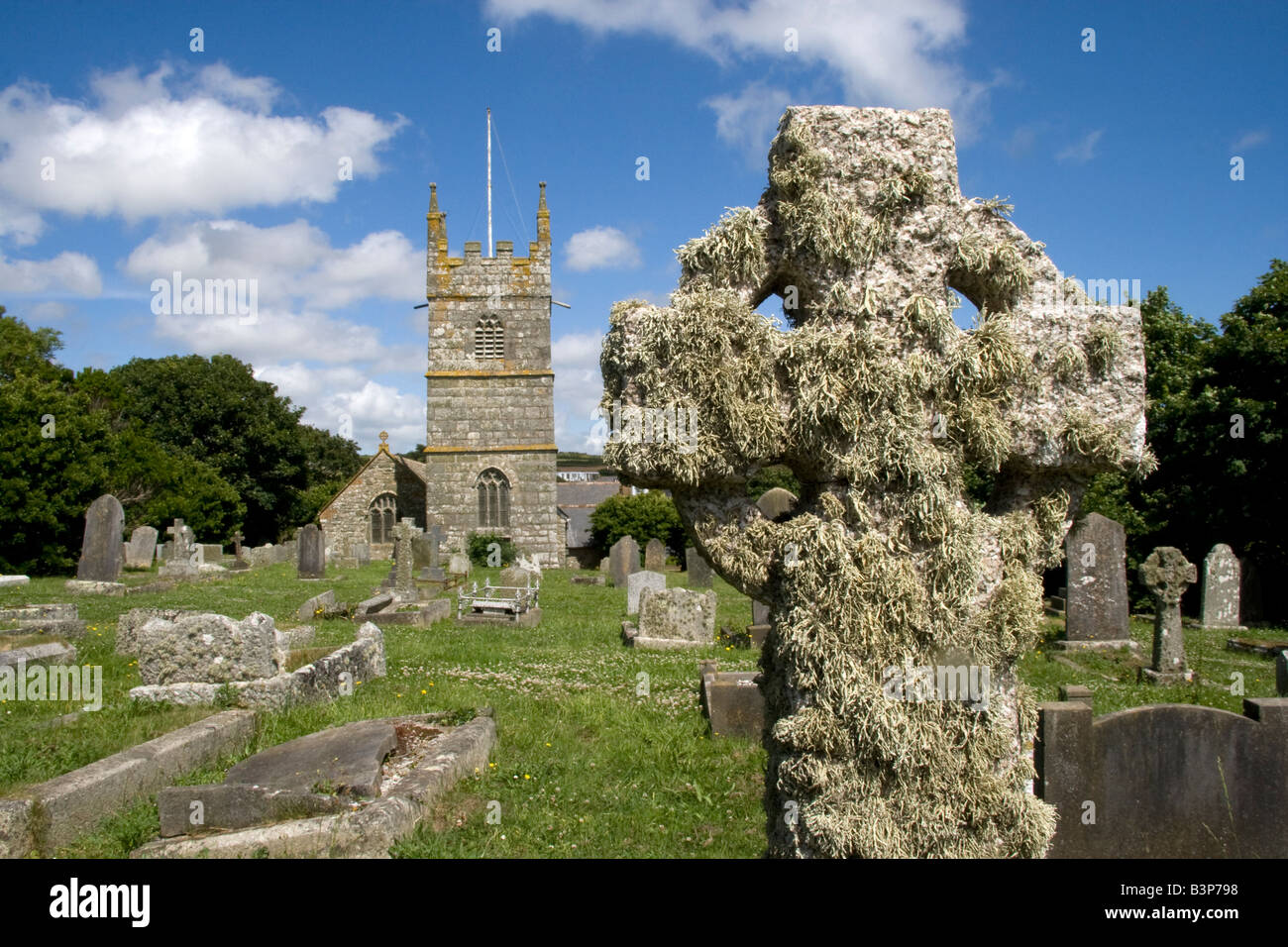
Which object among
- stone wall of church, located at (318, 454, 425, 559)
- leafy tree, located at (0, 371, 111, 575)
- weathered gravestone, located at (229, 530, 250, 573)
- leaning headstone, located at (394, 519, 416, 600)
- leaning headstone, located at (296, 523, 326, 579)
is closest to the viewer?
leaning headstone, located at (394, 519, 416, 600)

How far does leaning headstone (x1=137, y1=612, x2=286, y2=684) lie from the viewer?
7.73 m

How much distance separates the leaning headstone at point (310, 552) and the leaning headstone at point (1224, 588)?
20745 mm

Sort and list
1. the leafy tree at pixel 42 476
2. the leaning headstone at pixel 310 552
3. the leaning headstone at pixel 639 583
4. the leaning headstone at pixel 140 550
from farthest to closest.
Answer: the leaning headstone at pixel 140 550 < the leaning headstone at pixel 310 552 < the leafy tree at pixel 42 476 < the leaning headstone at pixel 639 583

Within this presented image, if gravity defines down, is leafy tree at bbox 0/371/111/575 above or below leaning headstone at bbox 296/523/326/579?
above

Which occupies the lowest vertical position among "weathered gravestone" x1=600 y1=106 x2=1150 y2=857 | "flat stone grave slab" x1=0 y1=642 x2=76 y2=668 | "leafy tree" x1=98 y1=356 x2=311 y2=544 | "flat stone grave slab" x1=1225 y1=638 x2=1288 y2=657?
"flat stone grave slab" x1=1225 y1=638 x2=1288 y2=657

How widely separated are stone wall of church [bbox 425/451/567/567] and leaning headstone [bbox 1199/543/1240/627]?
21.0m

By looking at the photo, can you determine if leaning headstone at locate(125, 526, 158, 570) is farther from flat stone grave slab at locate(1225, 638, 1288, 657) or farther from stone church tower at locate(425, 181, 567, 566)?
flat stone grave slab at locate(1225, 638, 1288, 657)

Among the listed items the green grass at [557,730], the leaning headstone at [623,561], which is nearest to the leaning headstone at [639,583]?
the green grass at [557,730]

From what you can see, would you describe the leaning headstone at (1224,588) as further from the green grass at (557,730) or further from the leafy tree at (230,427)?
the leafy tree at (230,427)

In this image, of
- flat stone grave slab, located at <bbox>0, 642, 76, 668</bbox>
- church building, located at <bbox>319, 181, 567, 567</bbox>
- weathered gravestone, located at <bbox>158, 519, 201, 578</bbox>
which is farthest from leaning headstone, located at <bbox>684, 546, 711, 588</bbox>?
flat stone grave slab, located at <bbox>0, 642, 76, 668</bbox>

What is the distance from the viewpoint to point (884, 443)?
3236mm

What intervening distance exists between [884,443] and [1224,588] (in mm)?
15805

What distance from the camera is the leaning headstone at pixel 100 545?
17.0 m

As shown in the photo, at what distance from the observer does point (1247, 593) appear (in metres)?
16.5
